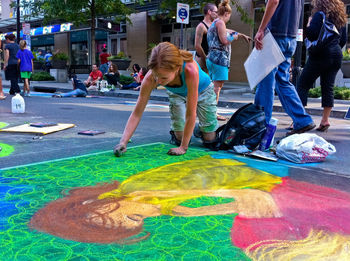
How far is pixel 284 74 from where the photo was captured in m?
4.16

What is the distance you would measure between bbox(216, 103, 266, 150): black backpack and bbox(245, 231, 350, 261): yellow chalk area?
191 cm

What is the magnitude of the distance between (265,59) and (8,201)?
281cm

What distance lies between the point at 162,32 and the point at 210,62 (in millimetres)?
16564

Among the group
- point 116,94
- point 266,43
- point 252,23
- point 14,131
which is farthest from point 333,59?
point 252,23

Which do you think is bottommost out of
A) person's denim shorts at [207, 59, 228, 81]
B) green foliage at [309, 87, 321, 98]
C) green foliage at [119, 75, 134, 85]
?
green foliage at [309, 87, 321, 98]

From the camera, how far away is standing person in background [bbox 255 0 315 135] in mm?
3939

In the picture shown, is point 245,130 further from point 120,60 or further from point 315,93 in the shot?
point 120,60

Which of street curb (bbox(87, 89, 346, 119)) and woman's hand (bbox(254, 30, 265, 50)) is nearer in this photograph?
woman's hand (bbox(254, 30, 265, 50))

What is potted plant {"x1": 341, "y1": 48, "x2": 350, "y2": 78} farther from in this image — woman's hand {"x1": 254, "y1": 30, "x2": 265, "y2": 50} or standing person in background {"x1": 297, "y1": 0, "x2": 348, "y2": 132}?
woman's hand {"x1": 254, "y1": 30, "x2": 265, "y2": 50}

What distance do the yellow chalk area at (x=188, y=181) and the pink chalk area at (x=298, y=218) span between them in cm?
23

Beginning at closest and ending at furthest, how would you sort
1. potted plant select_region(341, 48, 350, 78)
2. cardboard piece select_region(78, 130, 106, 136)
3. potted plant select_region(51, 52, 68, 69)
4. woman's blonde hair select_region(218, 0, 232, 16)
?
cardboard piece select_region(78, 130, 106, 136), woman's blonde hair select_region(218, 0, 232, 16), potted plant select_region(341, 48, 350, 78), potted plant select_region(51, 52, 68, 69)

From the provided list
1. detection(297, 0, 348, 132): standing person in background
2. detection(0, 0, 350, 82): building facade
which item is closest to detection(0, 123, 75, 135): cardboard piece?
detection(297, 0, 348, 132): standing person in background

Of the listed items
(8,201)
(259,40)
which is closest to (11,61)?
(259,40)

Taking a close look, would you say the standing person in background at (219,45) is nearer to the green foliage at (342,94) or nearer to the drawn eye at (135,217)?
the drawn eye at (135,217)
